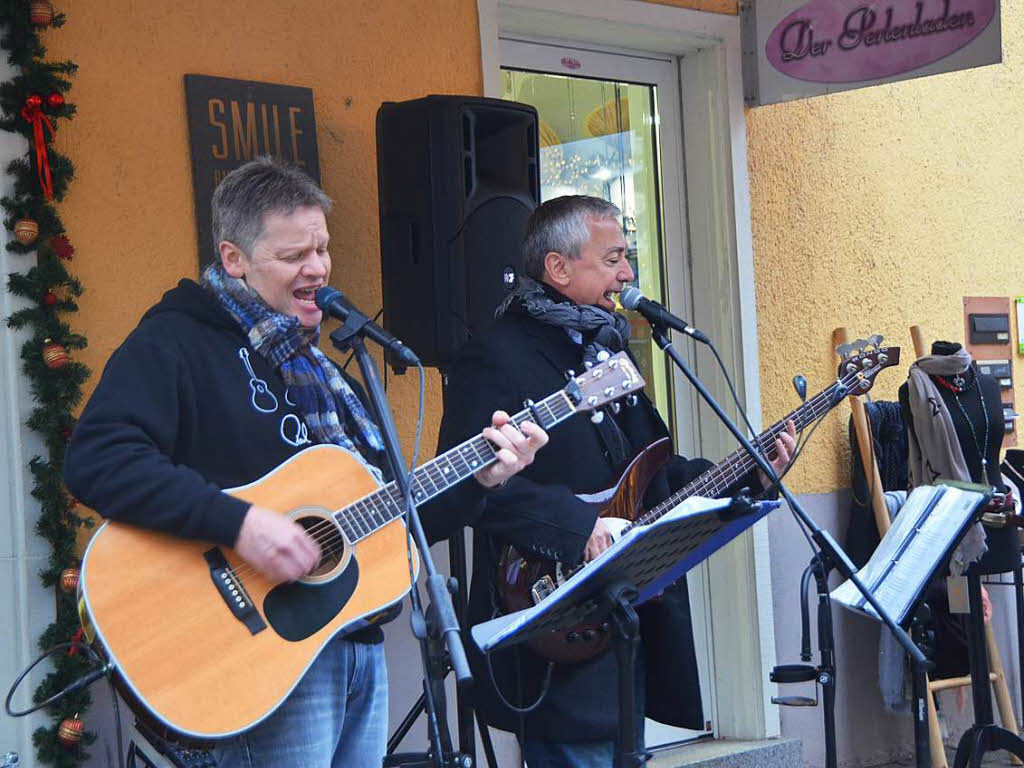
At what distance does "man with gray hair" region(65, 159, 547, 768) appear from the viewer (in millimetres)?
2492

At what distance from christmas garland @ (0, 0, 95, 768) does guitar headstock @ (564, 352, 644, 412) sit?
1.42m

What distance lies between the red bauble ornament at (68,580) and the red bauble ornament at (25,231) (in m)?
0.85

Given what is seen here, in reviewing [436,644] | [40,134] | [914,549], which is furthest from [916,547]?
[40,134]

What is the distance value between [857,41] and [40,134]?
2985 millimetres

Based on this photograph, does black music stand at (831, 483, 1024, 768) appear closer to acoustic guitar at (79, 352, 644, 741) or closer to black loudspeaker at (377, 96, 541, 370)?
black loudspeaker at (377, 96, 541, 370)

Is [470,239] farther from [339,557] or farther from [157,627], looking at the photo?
[157,627]

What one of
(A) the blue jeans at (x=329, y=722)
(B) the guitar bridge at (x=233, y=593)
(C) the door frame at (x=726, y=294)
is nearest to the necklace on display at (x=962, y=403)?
(C) the door frame at (x=726, y=294)

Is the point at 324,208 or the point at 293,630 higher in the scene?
the point at 324,208

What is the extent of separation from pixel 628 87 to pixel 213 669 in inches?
141

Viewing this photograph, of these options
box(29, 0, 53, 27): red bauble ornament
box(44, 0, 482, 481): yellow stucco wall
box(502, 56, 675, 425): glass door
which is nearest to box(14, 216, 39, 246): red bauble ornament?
box(44, 0, 482, 481): yellow stucco wall

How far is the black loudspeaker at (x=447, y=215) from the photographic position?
151 inches

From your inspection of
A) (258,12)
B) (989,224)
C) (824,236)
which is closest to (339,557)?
(258,12)

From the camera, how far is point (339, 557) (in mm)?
2660

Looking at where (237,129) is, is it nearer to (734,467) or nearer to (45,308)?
(45,308)
